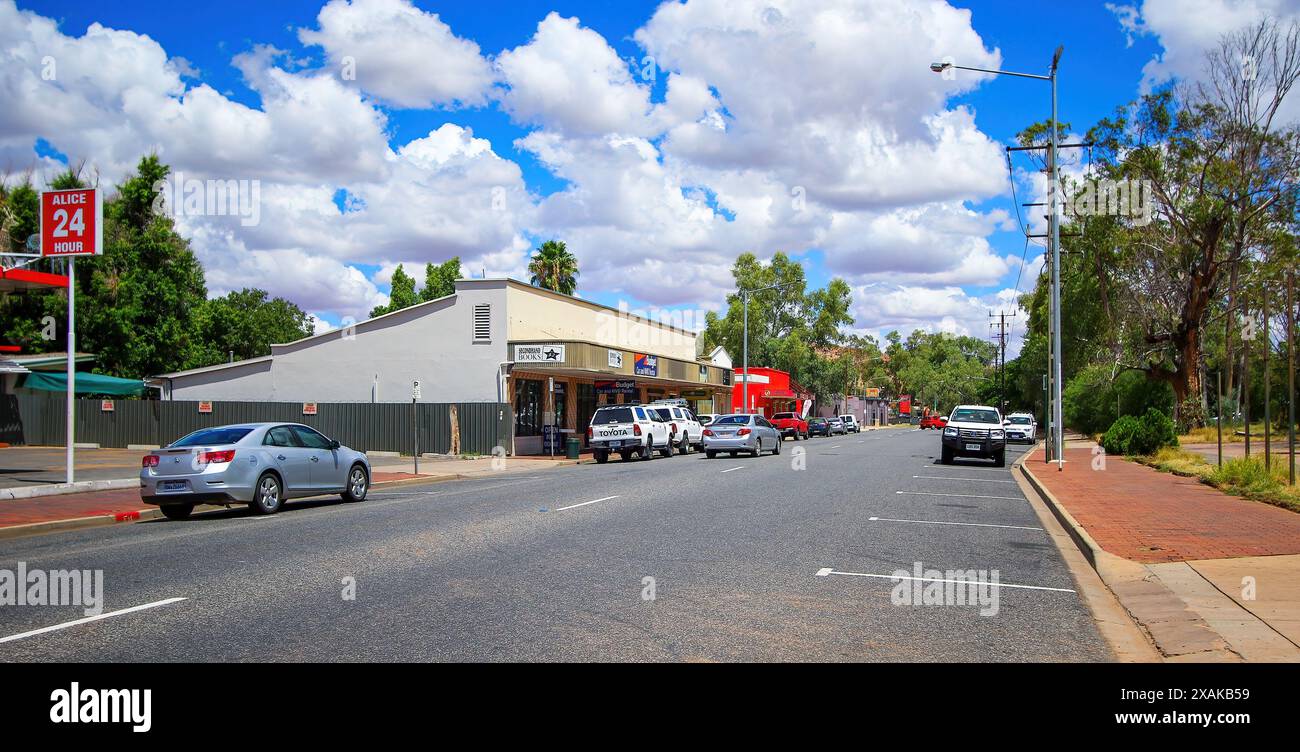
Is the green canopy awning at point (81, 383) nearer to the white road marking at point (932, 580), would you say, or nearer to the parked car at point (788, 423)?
the parked car at point (788, 423)

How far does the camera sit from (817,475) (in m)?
23.5

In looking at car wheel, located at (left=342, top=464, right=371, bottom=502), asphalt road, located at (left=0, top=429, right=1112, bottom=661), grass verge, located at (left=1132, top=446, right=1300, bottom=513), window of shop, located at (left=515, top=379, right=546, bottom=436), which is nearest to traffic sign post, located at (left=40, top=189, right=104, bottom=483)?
car wheel, located at (left=342, top=464, right=371, bottom=502)

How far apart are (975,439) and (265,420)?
26.6 meters

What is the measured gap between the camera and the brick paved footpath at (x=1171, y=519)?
10.8 m

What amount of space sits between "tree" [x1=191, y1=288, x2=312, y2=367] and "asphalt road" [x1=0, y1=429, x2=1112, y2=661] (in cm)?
4241

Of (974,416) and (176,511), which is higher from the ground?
(974,416)

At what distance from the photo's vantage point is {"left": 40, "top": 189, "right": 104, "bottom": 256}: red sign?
1842 cm

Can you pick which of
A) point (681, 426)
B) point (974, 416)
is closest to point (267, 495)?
point (974, 416)

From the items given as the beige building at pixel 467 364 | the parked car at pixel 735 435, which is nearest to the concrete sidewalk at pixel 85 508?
the parked car at pixel 735 435

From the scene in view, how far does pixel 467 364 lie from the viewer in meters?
36.4

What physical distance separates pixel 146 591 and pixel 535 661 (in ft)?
14.8

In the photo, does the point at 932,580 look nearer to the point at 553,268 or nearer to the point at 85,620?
the point at 85,620
